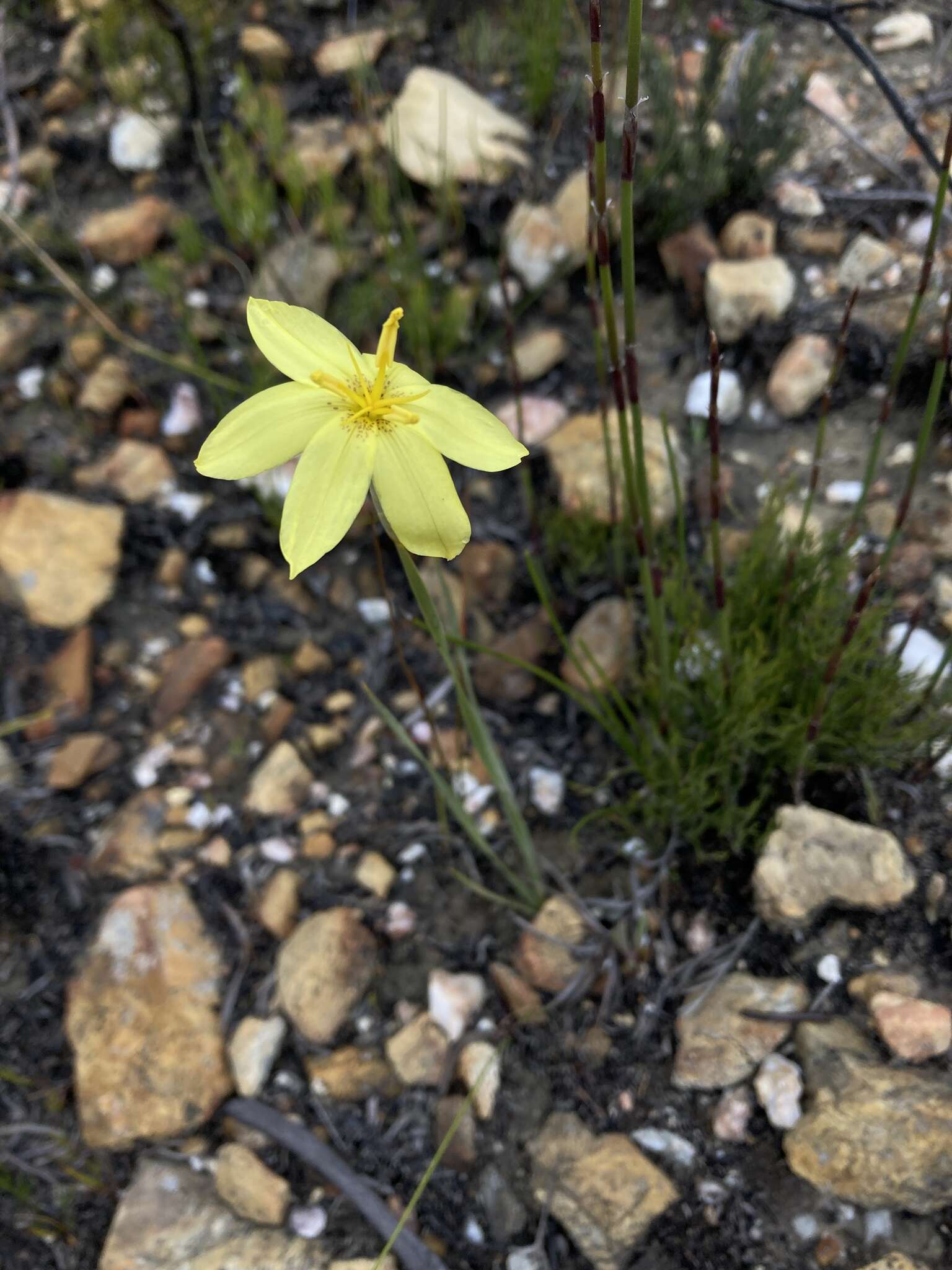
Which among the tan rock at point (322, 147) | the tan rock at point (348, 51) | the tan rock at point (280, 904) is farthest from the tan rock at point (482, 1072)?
the tan rock at point (348, 51)

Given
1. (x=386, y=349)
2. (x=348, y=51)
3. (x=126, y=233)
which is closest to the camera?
(x=386, y=349)

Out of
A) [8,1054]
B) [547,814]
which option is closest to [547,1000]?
[547,814]

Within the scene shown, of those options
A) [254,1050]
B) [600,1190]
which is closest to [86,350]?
[254,1050]

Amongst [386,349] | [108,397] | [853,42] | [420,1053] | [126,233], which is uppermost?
[853,42]

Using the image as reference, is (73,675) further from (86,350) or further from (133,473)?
(86,350)

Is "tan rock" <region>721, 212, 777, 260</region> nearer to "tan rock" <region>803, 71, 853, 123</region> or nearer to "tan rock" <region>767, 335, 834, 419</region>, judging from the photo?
"tan rock" <region>767, 335, 834, 419</region>

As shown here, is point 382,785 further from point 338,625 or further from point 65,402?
point 65,402
